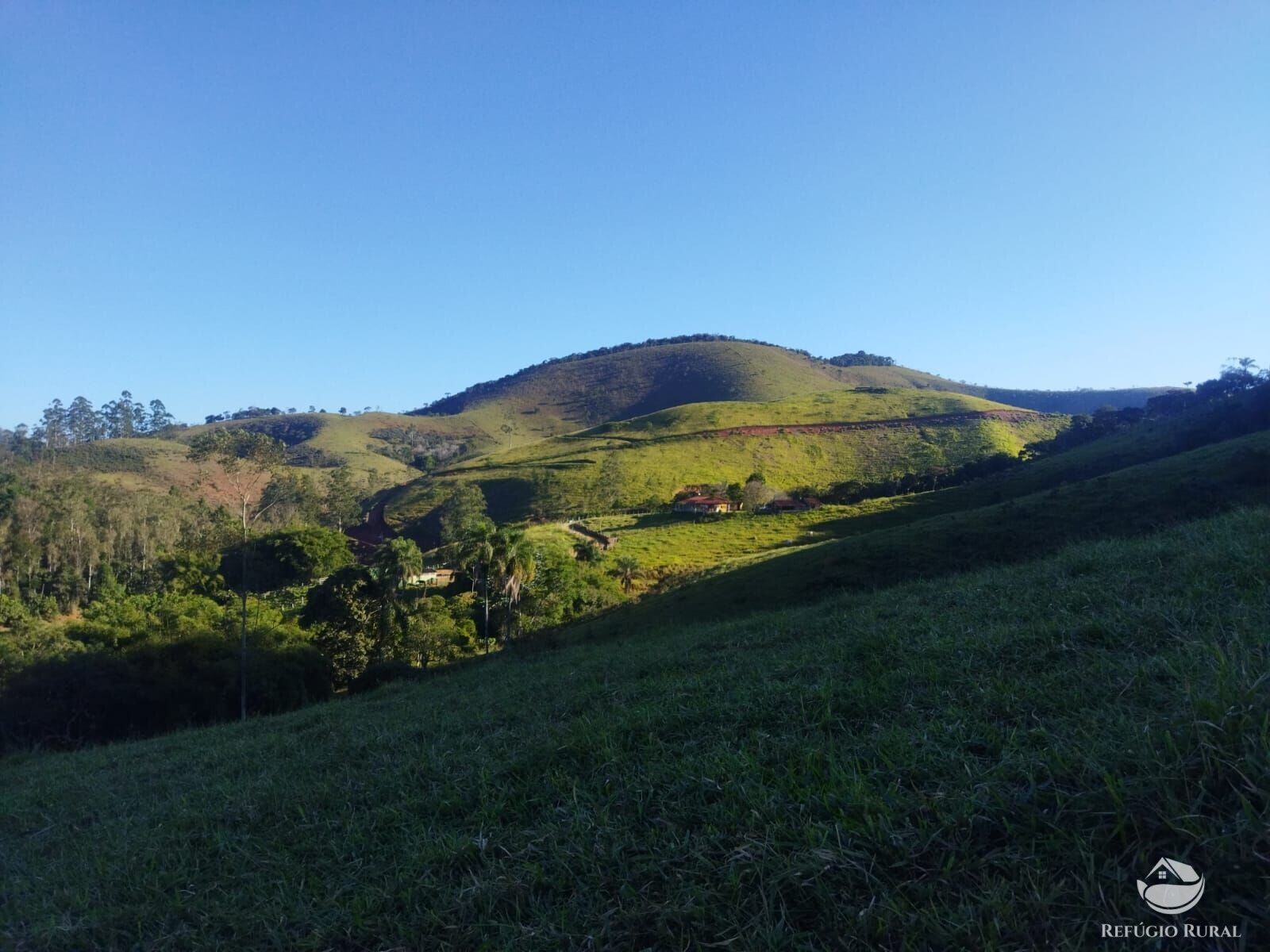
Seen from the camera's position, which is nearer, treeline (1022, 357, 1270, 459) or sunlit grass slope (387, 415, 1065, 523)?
treeline (1022, 357, 1270, 459)

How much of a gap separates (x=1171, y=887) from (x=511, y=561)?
30.7 meters

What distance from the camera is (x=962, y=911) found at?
2545 mm

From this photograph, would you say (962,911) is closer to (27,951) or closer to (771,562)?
(27,951)

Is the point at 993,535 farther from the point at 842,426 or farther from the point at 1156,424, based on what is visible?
the point at 842,426

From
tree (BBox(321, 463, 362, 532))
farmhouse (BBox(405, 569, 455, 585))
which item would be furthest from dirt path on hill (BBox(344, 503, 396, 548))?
farmhouse (BBox(405, 569, 455, 585))

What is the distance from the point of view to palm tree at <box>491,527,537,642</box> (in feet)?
104

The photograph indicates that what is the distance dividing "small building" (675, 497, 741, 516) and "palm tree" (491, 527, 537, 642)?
37.7 m

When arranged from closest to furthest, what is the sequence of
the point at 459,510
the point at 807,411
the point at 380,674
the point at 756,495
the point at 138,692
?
the point at 138,692, the point at 380,674, the point at 756,495, the point at 459,510, the point at 807,411

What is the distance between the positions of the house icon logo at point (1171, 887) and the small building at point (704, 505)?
66.2 metres

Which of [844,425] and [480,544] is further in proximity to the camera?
[844,425]

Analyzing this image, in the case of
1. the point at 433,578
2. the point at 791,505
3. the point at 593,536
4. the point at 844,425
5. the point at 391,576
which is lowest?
the point at 433,578

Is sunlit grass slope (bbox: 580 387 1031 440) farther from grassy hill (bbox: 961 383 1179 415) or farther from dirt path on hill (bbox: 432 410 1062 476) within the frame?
grassy hill (bbox: 961 383 1179 415)

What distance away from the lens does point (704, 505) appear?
2840 inches

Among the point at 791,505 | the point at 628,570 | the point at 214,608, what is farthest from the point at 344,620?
the point at 791,505
